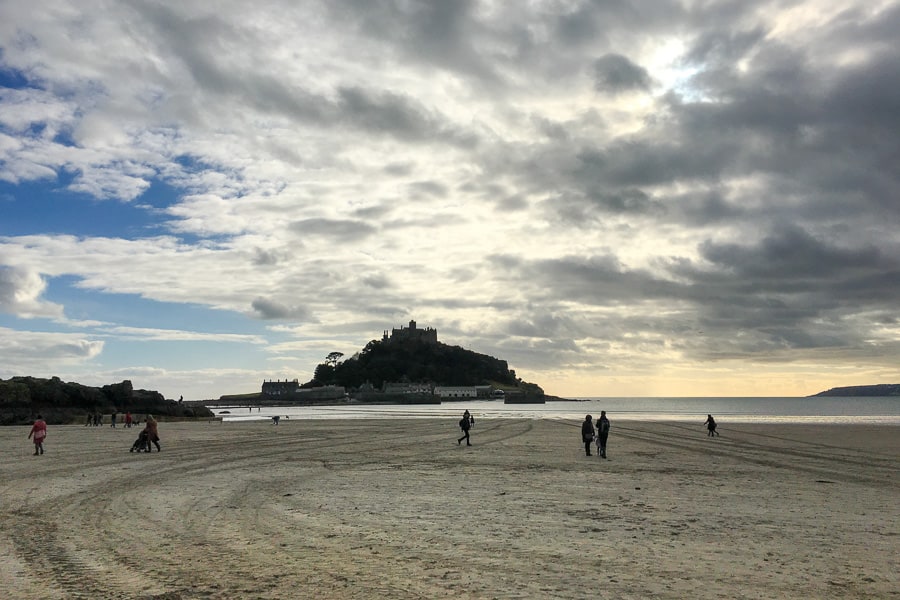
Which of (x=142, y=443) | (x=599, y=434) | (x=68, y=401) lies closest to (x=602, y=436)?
(x=599, y=434)

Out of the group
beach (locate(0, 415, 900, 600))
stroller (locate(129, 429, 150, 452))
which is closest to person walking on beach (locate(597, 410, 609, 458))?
beach (locate(0, 415, 900, 600))

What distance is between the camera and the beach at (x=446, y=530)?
8.38 metres

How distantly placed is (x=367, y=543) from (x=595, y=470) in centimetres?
1293

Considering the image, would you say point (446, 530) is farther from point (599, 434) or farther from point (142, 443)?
point (142, 443)

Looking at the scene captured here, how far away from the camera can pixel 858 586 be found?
827 centimetres

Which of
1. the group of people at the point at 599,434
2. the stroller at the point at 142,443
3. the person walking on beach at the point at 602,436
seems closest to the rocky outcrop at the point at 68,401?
the stroller at the point at 142,443

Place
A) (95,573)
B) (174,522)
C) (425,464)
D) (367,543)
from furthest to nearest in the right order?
1. (425,464)
2. (174,522)
3. (367,543)
4. (95,573)

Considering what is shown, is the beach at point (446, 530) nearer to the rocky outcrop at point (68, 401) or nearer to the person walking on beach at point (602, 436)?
the person walking on beach at point (602, 436)

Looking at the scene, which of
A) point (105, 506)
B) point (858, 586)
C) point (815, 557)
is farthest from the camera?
point (105, 506)

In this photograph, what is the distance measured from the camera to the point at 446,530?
1187 cm

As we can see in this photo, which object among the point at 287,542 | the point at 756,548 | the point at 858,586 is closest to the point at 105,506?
the point at 287,542

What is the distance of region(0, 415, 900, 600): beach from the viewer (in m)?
8.38

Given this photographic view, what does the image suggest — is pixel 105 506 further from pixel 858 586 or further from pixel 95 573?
pixel 858 586

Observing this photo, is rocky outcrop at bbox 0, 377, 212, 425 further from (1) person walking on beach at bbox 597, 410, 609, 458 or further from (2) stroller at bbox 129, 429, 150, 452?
(1) person walking on beach at bbox 597, 410, 609, 458
